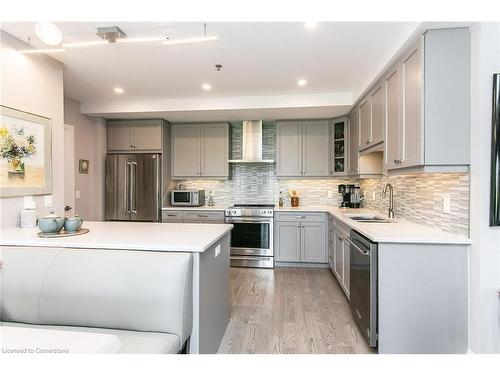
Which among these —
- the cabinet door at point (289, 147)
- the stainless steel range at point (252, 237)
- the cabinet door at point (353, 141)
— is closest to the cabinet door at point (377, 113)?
the cabinet door at point (353, 141)

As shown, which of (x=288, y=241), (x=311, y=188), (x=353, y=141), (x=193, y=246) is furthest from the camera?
(x=311, y=188)

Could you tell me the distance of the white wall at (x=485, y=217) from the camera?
1.67 meters

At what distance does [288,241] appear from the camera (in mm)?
4047

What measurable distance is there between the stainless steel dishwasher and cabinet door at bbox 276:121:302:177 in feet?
6.58

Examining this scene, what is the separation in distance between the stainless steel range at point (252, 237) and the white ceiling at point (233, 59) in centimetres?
171

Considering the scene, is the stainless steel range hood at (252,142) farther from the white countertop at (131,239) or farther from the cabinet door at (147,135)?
the white countertop at (131,239)

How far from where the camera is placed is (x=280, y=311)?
268 centimetres

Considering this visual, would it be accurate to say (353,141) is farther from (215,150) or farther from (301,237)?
(215,150)

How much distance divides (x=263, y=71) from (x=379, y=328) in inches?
102

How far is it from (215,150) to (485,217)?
11.7 feet

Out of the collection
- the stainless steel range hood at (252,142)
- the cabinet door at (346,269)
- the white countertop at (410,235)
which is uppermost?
the stainless steel range hood at (252,142)

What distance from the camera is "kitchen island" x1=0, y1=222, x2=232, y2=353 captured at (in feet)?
5.26

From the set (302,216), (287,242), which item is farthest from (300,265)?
(302,216)
